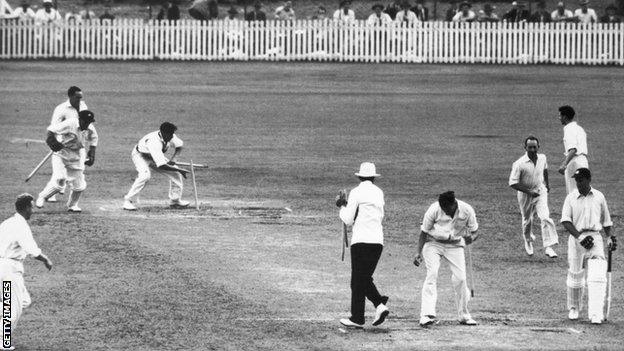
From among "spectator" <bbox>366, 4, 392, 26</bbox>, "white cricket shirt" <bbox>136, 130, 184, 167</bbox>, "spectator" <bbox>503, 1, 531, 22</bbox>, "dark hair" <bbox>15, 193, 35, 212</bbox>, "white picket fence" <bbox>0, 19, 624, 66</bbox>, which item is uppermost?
"spectator" <bbox>503, 1, 531, 22</bbox>

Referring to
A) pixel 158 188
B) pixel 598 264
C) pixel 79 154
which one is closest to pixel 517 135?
pixel 158 188

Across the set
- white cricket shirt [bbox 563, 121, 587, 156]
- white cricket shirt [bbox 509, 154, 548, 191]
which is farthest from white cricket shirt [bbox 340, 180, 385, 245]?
white cricket shirt [bbox 563, 121, 587, 156]

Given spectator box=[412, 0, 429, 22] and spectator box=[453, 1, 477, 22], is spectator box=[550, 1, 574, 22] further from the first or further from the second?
spectator box=[412, 0, 429, 22]

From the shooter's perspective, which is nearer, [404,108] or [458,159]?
[458,159]

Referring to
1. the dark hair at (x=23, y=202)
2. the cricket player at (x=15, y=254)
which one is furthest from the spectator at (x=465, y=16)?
the cricket player at (x=15, y=254)

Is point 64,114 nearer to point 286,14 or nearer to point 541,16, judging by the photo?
point 286,14

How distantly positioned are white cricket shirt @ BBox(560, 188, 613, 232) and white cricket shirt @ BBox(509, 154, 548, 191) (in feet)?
15.0

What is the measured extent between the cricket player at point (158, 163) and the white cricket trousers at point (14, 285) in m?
10.4

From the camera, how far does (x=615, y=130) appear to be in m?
39.3

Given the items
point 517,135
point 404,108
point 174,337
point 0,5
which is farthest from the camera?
point 0,5

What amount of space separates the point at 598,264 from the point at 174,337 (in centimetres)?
546

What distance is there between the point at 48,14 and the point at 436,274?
33527mm

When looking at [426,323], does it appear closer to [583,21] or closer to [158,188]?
[158,188]

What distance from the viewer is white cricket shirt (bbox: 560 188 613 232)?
62.7 feet
